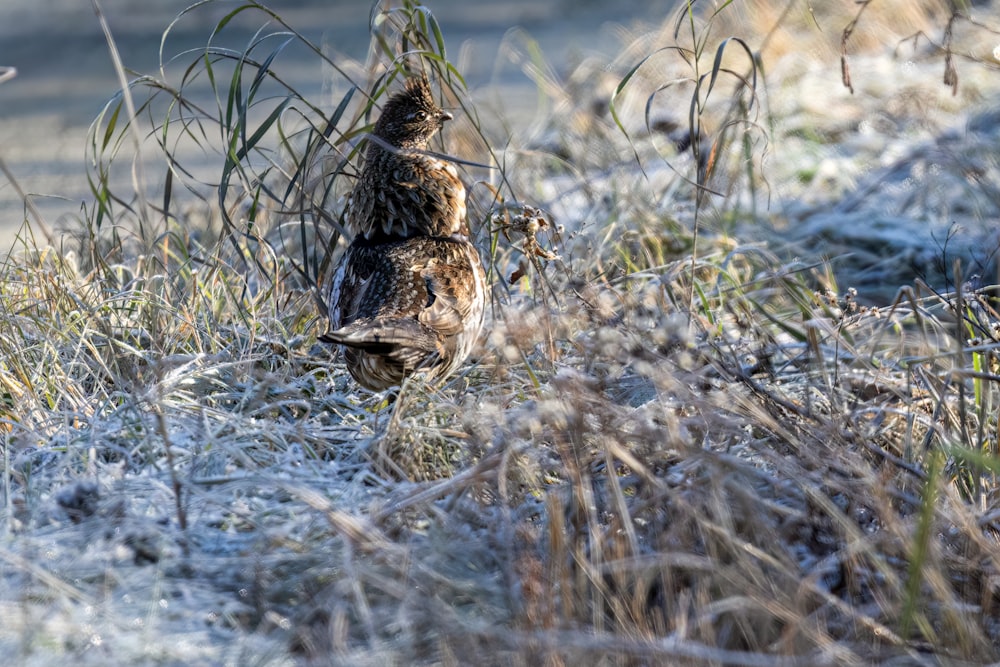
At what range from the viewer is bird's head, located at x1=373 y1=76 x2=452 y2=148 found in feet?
12.8

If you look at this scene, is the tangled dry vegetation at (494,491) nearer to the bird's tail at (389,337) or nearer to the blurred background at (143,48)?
the bird's tail at (389,337)

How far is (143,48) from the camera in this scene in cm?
1041

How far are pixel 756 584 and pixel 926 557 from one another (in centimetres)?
35

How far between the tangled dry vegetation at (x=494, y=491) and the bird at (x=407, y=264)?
158 mm

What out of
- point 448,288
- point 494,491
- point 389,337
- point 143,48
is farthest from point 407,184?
point 143,48

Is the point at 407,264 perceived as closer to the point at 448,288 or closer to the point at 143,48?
the point at 448,288

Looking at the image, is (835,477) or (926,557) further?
(835,477)

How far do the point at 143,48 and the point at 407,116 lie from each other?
737cm

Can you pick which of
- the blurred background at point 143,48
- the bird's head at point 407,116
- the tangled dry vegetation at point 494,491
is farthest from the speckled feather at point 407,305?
the blurred background at point 143,48

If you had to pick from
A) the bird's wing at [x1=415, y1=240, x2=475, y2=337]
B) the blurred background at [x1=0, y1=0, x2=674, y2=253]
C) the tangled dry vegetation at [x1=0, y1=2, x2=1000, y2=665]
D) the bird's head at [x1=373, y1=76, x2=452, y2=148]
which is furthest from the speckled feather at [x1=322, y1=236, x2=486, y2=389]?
the blurred background at [x1=0, y1=0, x2=674, y2=253]

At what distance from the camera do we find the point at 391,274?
11.9ft

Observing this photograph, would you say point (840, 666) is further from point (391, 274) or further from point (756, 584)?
point (391, 274)

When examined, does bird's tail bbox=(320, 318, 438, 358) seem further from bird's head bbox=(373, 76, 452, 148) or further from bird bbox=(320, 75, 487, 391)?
bird's head bbox=(373, 76, 452, 148)

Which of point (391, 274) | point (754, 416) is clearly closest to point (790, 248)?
point (391, 274)
